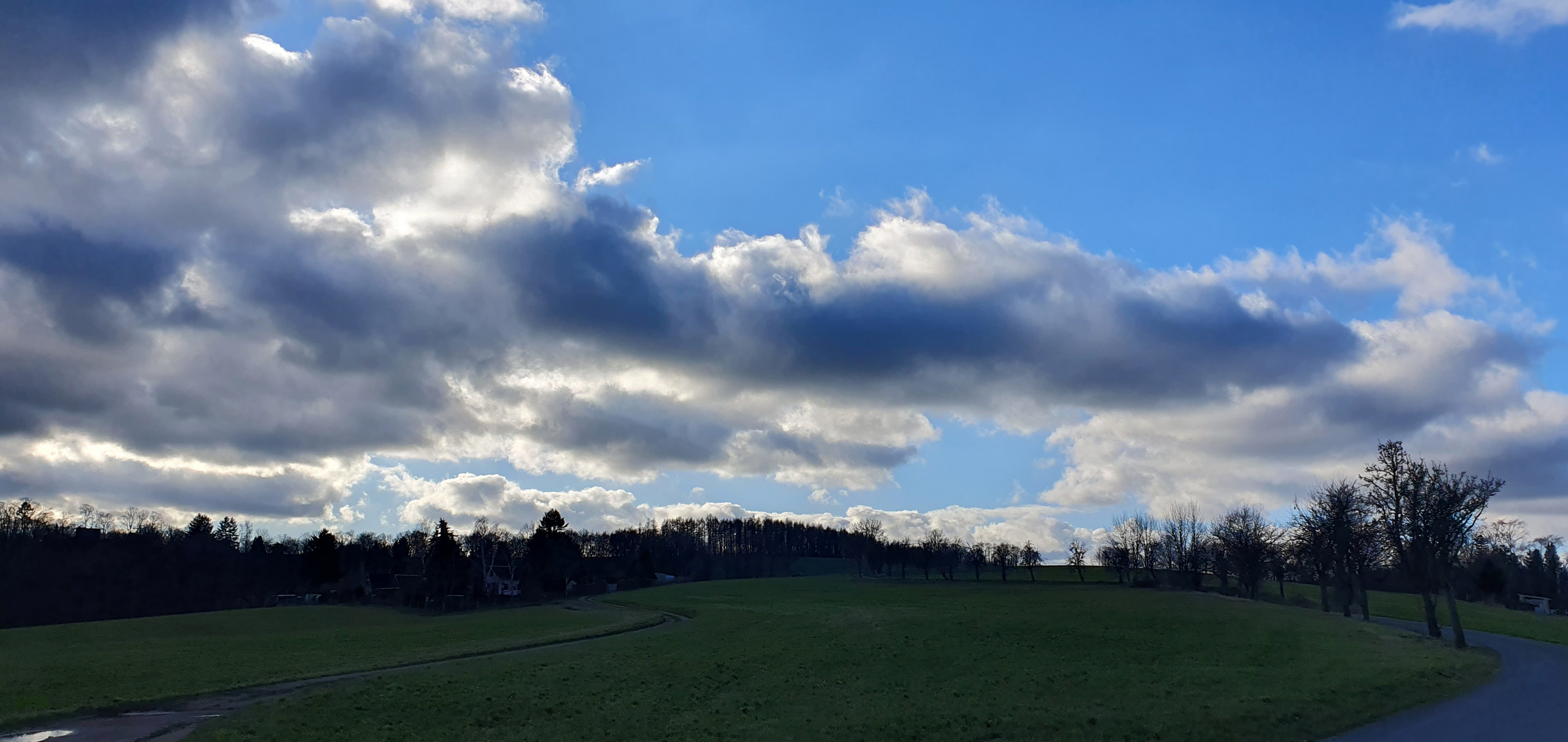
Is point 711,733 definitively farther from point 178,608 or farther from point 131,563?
point 131,563

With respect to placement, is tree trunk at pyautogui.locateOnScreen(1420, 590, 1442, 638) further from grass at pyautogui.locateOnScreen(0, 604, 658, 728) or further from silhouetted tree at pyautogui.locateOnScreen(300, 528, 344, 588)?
silhouetted tree at pyautogui.locateOnScreen(300, 528, 344, 588)

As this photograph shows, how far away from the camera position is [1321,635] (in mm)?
50719

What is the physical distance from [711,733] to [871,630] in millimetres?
26743

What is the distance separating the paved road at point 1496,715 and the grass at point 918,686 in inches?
30.7

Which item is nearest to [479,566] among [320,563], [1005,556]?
[320,563]

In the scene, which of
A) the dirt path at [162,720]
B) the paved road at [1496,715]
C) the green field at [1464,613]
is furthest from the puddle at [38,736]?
the green field at [1464,613]

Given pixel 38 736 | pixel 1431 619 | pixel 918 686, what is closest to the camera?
pixel 38 736

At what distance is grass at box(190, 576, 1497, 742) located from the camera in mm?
26438

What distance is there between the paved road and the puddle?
35826 mm

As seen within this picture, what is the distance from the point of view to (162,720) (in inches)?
1121

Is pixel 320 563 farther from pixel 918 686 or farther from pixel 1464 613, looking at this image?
pixel 1464 613

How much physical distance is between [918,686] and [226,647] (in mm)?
43283

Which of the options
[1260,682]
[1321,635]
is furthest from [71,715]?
[1321,635]

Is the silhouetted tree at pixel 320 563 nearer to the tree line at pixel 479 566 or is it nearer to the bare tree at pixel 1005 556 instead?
the tree line at pixel 479 566
